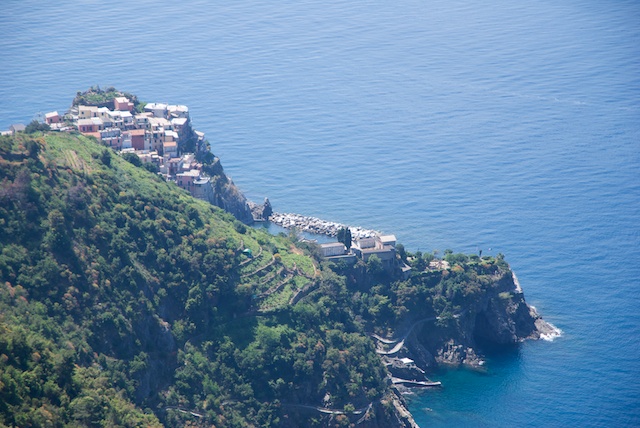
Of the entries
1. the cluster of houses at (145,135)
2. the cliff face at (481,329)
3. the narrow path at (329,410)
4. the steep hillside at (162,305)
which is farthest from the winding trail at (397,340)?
the cluster of houses at (145,135)

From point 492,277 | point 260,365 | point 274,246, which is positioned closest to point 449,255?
point 492,277

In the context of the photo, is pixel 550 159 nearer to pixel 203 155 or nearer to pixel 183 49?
pixel 203 155

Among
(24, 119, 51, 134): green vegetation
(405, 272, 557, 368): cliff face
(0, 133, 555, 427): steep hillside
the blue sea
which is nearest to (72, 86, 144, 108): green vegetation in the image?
the blue sea

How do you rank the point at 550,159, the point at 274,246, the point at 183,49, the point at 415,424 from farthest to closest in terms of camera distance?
the point at 183,49 → the point at 550,159 → the point at 274,246 → the point at 415,424

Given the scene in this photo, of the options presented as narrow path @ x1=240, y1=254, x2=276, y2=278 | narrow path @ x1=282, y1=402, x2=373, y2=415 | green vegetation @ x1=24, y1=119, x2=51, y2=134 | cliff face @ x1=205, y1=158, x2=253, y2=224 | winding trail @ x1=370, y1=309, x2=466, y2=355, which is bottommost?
narrow path @ x1=282, y1=402, x2=373, y2=415

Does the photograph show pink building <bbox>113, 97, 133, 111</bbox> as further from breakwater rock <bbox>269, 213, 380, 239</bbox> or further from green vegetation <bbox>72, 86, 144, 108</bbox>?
breakwater rock <bbox>269, 213, 380, 239</bbox>

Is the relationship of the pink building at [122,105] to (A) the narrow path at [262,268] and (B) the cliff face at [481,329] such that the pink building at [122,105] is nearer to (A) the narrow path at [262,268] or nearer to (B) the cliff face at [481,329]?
(A) the narrow path at [262,268]
